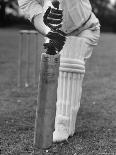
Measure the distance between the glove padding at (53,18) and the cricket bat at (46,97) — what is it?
0.76ft

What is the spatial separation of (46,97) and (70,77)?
2.42 ft

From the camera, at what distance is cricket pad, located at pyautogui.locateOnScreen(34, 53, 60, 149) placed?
3.35 meters

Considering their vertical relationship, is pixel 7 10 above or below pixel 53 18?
below

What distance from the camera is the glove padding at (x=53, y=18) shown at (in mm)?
3404

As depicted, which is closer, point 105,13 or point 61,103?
point 61,103

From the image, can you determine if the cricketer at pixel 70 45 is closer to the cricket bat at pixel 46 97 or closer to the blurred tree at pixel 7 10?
the cricket bat at pixel 46 97

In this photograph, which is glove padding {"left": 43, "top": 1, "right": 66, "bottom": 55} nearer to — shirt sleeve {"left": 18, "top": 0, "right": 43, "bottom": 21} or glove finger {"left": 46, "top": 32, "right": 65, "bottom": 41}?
glove finger {"left": 46, "top": 32, "right": 65, "bottom": 41}

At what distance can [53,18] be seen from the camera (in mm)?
3416

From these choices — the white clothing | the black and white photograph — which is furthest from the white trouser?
the white clothing


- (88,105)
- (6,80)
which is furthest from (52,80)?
(6,80)

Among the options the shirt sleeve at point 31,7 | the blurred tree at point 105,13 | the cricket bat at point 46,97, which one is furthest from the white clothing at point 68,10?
the blurred tree at point 105,13

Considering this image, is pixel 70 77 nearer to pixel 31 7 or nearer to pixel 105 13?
pixel 31 7

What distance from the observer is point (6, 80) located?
28.4ft

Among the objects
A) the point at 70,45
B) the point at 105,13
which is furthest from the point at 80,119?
the point at 105,13
